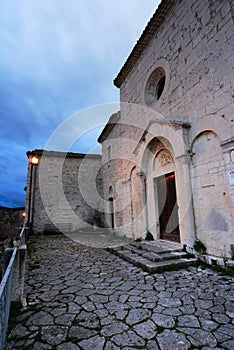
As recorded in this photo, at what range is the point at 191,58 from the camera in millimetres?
5207

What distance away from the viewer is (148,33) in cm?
721

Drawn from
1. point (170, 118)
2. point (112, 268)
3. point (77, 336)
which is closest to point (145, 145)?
point (170, 118)

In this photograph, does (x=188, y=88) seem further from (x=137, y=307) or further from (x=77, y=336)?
(x=77, y=336)

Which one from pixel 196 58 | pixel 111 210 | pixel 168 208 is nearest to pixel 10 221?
pixel 111 210

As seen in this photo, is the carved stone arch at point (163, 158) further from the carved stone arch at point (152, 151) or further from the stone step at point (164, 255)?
the stone step at point (164, 255)

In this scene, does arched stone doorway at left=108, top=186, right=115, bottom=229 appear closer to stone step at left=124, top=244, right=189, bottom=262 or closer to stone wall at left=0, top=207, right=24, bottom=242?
stone step at left=124, top=244, right=189, bottom=262

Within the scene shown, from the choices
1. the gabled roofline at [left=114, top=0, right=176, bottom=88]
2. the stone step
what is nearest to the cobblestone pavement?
the stone step

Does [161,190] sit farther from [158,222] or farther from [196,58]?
[196,58]

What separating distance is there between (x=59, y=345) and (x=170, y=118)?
19.4 ft

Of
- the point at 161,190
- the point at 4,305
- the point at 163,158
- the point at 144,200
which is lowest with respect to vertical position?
the point at 4,305

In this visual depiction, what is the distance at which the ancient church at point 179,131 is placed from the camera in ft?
14.0

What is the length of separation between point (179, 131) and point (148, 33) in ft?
15.5

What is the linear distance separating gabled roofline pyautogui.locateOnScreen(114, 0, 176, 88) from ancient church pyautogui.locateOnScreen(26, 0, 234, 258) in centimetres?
3

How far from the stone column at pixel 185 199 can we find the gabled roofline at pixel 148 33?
5.18m
